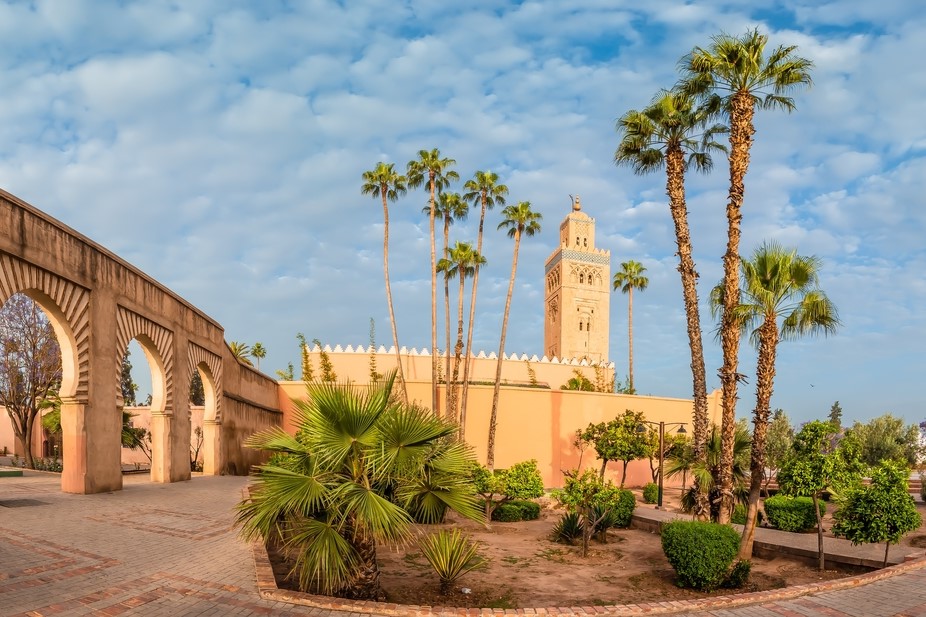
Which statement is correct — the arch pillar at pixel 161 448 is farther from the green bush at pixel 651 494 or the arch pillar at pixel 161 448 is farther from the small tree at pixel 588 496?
the green bush at pixel 651 494

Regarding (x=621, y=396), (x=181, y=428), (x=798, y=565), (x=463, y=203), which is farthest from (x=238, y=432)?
(x=798, y=565)

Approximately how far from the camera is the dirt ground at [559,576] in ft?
28.7

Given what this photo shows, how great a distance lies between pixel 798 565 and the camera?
441 inches

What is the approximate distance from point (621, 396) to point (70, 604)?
29778 millimetres

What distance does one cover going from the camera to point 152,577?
24.0ft

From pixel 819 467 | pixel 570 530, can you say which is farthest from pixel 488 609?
pixel 570 530

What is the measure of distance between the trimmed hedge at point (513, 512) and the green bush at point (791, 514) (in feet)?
21.5

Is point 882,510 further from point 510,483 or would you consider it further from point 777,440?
point 777,440

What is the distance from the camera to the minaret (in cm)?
6575

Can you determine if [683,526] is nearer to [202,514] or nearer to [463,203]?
[202,514]

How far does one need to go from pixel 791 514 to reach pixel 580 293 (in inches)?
1986

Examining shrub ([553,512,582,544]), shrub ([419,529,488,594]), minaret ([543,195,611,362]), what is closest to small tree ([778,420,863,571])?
shrub ([553,512,582,544])

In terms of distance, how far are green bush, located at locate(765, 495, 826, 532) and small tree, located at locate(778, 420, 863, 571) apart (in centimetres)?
623

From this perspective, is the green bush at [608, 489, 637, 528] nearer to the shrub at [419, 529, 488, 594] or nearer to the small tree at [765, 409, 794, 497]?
the shrub at [419, 529, 488, 594]
